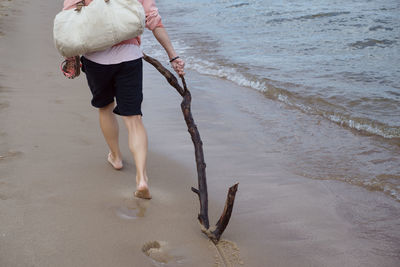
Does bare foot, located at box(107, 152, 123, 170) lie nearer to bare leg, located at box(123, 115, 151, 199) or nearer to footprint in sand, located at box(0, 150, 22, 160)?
bare leg, located at box(123, 115, 151, 199)

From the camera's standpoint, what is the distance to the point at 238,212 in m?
2.95

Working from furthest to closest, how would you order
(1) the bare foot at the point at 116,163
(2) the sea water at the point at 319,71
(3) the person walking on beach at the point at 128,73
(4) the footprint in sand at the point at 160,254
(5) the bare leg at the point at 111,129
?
(2) the sea water at the point at 319,71 → (1) the bare foot at the point at 116,163 → (5) the bare leg at the point at 111,129 → (3) the person walking on beach at the point at 128,73 → (4) the footprint in sand at the point at 160,254

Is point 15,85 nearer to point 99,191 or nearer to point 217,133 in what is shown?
point 217,133

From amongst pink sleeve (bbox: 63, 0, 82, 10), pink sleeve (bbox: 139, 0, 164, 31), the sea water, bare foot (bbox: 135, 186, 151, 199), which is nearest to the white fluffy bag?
pink sleeve (bbox: 63, 0, 82, 10)

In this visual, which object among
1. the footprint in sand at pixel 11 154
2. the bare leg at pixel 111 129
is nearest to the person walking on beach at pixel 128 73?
the bare leg at pixel 111 129

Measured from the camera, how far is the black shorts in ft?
8.75

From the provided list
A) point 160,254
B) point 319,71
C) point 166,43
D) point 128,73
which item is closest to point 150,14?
point 166,43

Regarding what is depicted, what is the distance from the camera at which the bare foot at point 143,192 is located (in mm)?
2746

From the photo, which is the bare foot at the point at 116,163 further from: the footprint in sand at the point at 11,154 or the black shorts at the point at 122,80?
the footprint in sand at the point at 11,154

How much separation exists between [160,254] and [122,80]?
3.52 ft

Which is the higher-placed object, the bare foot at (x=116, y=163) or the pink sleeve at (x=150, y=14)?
the pink sleeve at (x=150, y=14)

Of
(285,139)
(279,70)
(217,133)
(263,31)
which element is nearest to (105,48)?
(217,133)

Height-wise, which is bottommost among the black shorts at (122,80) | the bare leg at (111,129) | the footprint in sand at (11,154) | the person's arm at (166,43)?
the footprint in sand at (11,154)

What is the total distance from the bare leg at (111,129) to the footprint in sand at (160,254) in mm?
1045
